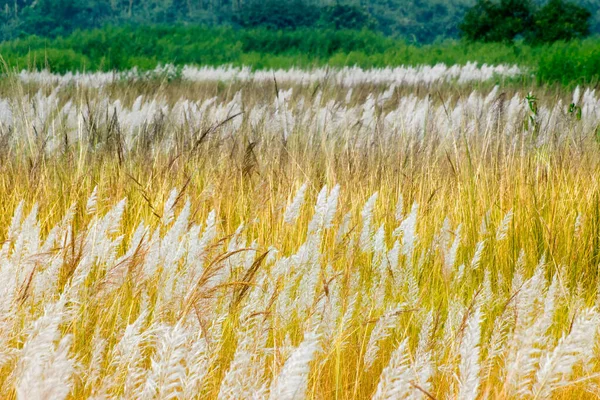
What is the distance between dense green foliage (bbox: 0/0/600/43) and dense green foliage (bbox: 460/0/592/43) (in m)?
6.93

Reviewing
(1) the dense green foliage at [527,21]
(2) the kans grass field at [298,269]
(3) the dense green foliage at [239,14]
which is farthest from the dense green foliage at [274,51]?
(3) the dense green foliage at [239,14]

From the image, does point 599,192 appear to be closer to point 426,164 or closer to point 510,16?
point 426,164

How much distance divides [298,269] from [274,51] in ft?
64.4

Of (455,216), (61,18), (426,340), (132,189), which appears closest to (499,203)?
(455,216)

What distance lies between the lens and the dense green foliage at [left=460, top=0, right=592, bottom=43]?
24.4 m

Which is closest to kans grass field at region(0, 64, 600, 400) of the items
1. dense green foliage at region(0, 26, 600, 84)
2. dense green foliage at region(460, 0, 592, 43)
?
dense green foliage at region(0, 26, 600, 84)

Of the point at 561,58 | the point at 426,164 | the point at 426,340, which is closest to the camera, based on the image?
the point at 426,340

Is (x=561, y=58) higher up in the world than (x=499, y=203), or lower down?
lower down

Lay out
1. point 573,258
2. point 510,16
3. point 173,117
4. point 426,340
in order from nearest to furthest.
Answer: point 426,340, point 573,258, point 173,117, point 510,16

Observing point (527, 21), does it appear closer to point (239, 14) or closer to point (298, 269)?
point (239, 14)

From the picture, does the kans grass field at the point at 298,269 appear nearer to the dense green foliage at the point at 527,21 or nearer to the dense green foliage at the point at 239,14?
the dense green foliage at the point at 527,21

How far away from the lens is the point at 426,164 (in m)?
3.27

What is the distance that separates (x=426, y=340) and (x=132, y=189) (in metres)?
1.86

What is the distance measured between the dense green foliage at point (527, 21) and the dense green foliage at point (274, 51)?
14.7ft
